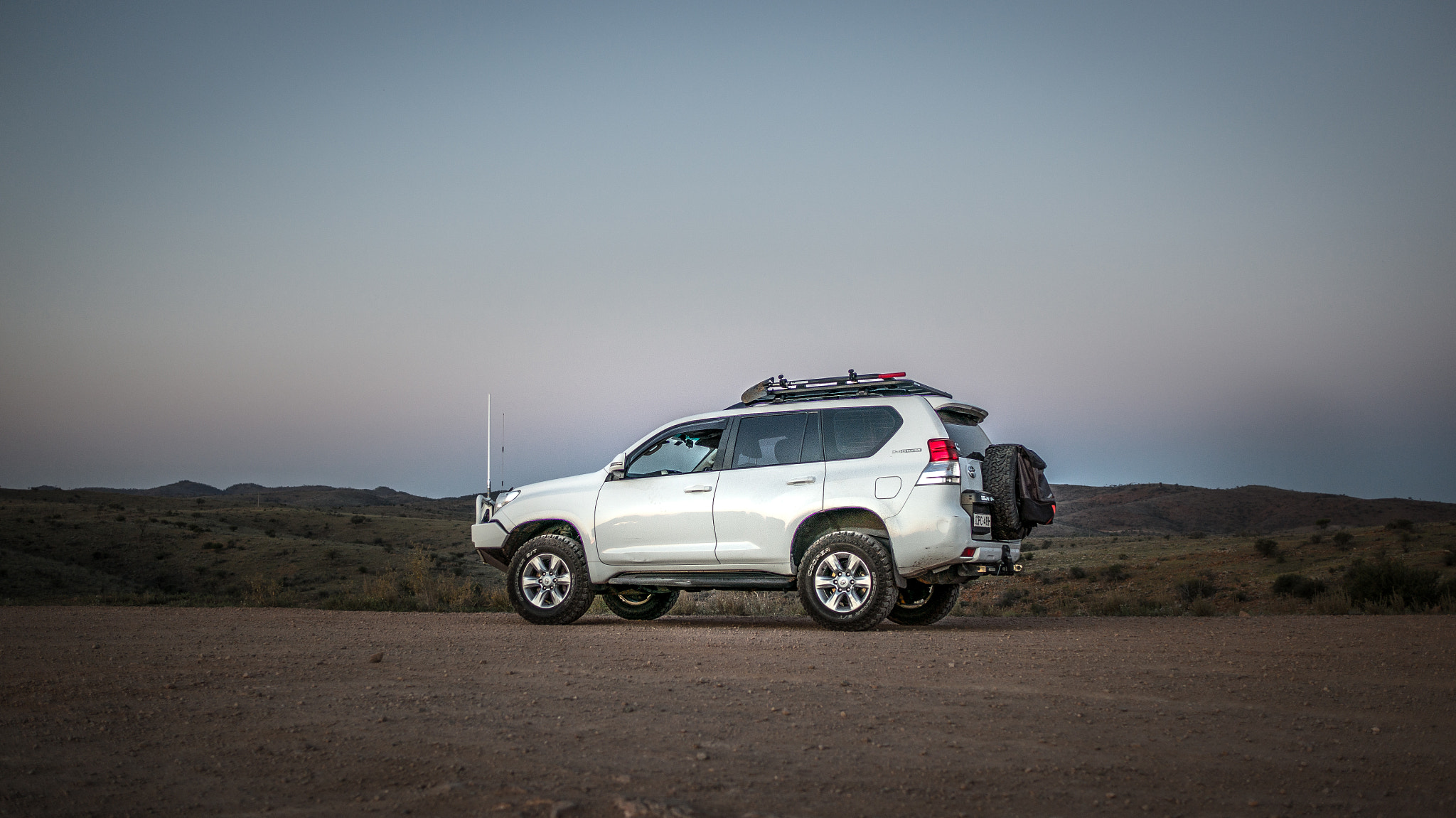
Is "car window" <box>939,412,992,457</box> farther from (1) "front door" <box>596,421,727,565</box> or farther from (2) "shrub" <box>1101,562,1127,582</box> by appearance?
(2) "shrub" <box>1101,562,1127,582</box>

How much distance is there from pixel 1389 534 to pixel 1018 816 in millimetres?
40894

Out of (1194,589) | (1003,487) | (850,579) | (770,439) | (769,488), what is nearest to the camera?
(850,579)

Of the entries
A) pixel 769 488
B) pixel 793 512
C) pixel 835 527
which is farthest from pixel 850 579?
pixel 769 488

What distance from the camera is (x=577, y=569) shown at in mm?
11336

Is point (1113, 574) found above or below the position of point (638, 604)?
below

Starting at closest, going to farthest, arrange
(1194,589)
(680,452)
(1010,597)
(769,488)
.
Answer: (769,488) → (680,452) → (1010,597) → (1194,589)

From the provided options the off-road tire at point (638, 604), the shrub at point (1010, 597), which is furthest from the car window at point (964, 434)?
the shrub at point (1010, 597)

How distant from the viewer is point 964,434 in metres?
10.6

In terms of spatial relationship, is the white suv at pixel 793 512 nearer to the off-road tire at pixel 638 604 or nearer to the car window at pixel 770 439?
the car window at pixel 770 439

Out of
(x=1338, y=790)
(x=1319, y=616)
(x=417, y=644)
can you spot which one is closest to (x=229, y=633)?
(x=417, y=644)

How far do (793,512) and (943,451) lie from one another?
161cm

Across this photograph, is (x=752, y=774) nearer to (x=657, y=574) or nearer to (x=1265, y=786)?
(x=1265, y=786)

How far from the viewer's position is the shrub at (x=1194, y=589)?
24422 mm

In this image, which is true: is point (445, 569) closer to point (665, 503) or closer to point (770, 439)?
point (665, 503)
